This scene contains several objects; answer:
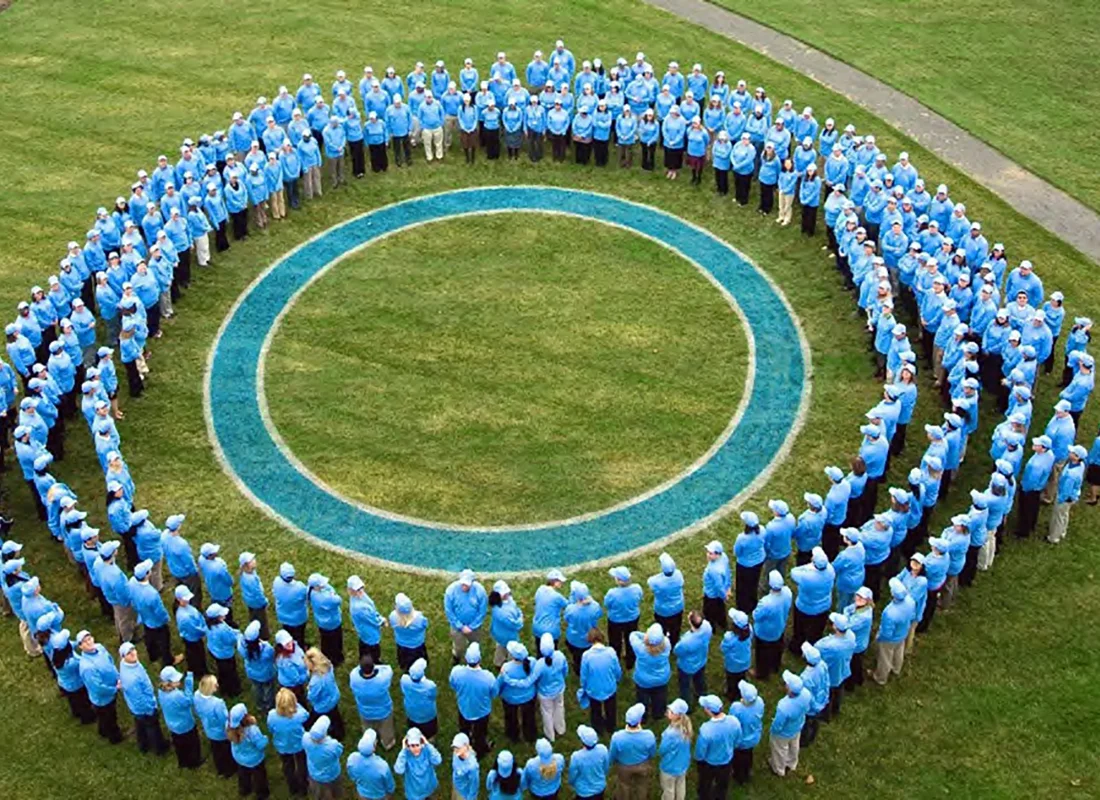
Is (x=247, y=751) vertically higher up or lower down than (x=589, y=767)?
lower down

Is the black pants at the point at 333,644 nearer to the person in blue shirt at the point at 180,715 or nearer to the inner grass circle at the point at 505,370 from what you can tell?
the person in blue shirt at the point at 180,715

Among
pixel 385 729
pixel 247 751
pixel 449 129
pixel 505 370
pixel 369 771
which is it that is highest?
pixel 449 129

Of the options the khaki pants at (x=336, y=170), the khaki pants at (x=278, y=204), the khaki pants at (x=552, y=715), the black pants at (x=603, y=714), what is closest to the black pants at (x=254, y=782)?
the khaki pants at (x=552, y=715)

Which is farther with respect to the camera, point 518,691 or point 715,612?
point 715,612

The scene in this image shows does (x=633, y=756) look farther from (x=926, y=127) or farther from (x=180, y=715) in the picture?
(x=926, y=127)

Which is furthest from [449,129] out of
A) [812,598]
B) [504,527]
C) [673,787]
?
[673,787]

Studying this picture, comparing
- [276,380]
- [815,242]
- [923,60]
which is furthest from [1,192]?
[923,60]

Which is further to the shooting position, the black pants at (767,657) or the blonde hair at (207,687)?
the black pants at (767,657)
